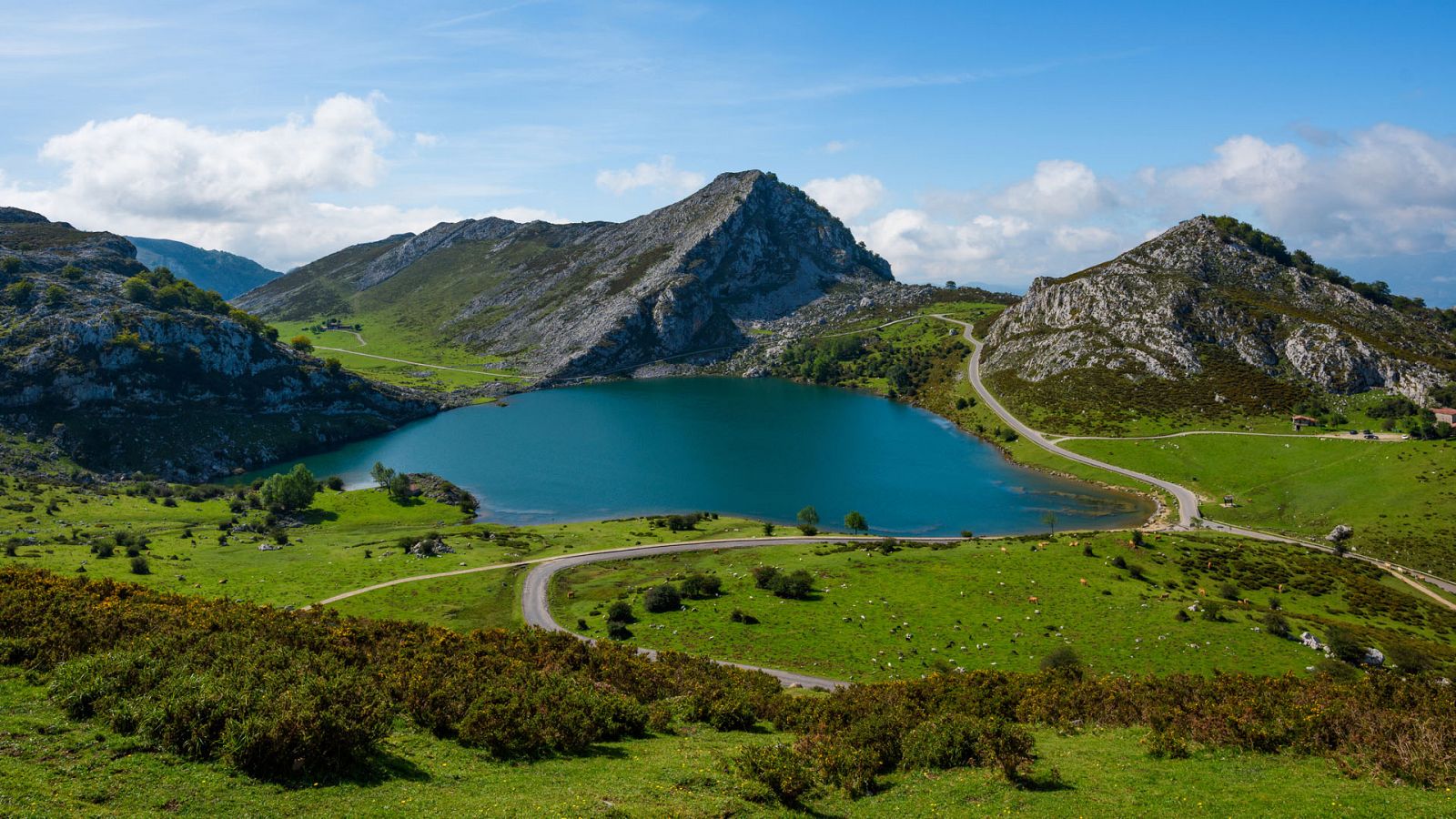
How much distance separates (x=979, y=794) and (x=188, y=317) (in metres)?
209

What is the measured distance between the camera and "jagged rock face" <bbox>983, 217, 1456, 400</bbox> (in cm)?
15259

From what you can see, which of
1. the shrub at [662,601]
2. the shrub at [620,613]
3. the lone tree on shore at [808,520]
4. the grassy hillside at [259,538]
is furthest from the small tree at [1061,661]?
the grassy hillside at [259,538]

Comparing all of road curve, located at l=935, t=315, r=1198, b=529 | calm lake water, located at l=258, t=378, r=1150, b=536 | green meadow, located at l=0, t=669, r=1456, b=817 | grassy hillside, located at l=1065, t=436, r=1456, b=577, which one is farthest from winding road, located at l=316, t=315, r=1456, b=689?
green meadow, located at l=0, t=669, r=1456, b=817

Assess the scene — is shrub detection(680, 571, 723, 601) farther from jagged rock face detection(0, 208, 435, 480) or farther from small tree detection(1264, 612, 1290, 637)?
jagged rock face detection(0, 208, 435, 480)

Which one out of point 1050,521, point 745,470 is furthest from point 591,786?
point 745,470

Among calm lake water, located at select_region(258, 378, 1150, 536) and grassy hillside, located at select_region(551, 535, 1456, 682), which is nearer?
grassy hillside, located at select_region(551, 535, 1456, 682)

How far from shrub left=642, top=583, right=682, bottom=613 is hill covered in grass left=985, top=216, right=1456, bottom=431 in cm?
12484

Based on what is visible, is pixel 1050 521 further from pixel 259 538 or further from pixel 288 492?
pixel 288 492

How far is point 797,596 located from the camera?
72.2m

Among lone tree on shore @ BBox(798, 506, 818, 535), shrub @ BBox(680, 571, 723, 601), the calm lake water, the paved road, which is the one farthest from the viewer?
the calm lake water

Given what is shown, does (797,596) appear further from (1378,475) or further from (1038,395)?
(1038,395)

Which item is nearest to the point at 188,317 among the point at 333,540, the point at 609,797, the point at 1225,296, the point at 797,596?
the point at 333,540

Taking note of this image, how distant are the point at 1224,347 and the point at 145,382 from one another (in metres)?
253

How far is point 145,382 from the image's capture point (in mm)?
153000
